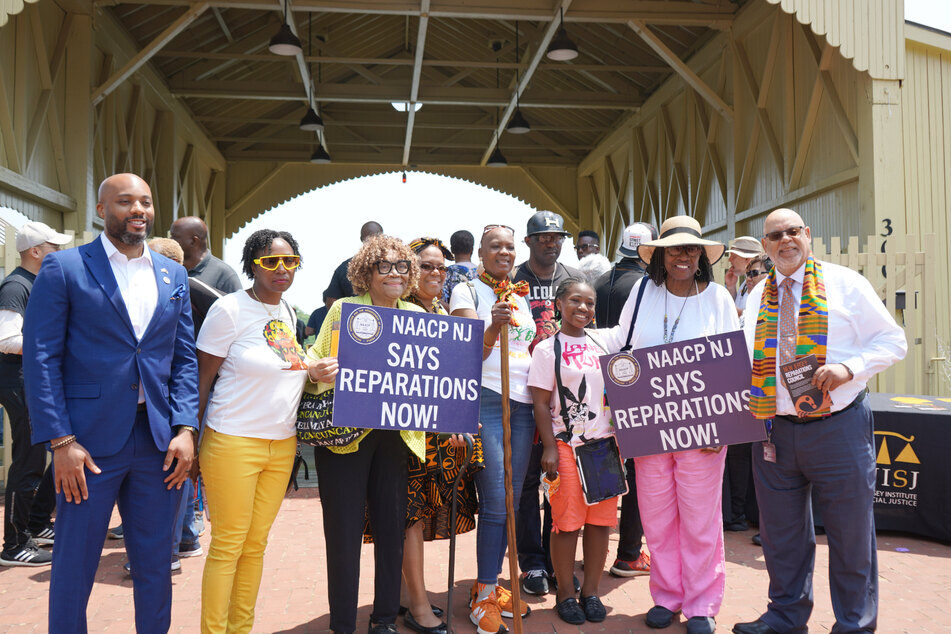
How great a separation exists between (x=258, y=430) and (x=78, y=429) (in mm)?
755

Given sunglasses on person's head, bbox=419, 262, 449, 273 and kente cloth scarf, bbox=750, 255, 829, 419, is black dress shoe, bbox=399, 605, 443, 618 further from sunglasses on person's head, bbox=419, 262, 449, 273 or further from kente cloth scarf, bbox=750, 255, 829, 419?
kente cloth scarf, bbox=750, 255, 829, 419

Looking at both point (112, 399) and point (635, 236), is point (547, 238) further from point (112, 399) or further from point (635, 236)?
point (112, 399)

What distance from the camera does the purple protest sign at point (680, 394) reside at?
4312 millimetres

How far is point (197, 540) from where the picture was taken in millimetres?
5977

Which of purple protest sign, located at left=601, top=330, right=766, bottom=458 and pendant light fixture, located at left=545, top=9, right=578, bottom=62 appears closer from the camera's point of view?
purple protest sign, located at left=601, top=330, right=766, bottom=458

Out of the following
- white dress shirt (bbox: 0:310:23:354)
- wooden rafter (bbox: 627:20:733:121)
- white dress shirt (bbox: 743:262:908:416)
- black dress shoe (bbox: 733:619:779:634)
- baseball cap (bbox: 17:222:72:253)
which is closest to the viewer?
white dress shirt (bbox: 743:262:908:416)

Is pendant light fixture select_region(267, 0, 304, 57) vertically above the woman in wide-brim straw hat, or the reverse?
pendant light fixture select_region(267, 0, 304, 57)

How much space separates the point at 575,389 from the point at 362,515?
1337 mm

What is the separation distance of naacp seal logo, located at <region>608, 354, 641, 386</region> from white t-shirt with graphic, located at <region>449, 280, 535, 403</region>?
48 cm

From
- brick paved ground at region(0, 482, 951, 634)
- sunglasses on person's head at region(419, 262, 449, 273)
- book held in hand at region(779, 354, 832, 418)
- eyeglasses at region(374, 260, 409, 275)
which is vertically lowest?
brick paved ground at region(0, 482, 951, 634)

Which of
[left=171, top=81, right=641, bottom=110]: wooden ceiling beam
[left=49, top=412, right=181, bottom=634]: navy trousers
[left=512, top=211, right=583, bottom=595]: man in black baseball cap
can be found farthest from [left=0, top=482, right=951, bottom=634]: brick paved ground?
[left=171, top=81, right=641, bottom=110]: wooden ceiling beam

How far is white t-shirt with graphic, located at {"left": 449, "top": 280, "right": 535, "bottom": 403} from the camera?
4.51 m

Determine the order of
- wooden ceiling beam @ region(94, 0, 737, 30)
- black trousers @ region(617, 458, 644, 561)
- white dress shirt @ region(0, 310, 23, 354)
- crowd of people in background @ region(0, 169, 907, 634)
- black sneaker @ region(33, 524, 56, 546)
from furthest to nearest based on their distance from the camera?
1. wooden ceiling beam @ region(94, 0, 737, 30)
2. black sneaker @ region(33, 524, 56, 546)
3. white dress shirt @ region(0, 310, 23, 354)
4. black trousers @ region(617, 458, 644, 561)
5. crowd of people in background @ region(0, 169, 907, 634)

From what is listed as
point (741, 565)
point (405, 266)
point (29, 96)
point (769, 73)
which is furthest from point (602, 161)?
point (405, 266)
